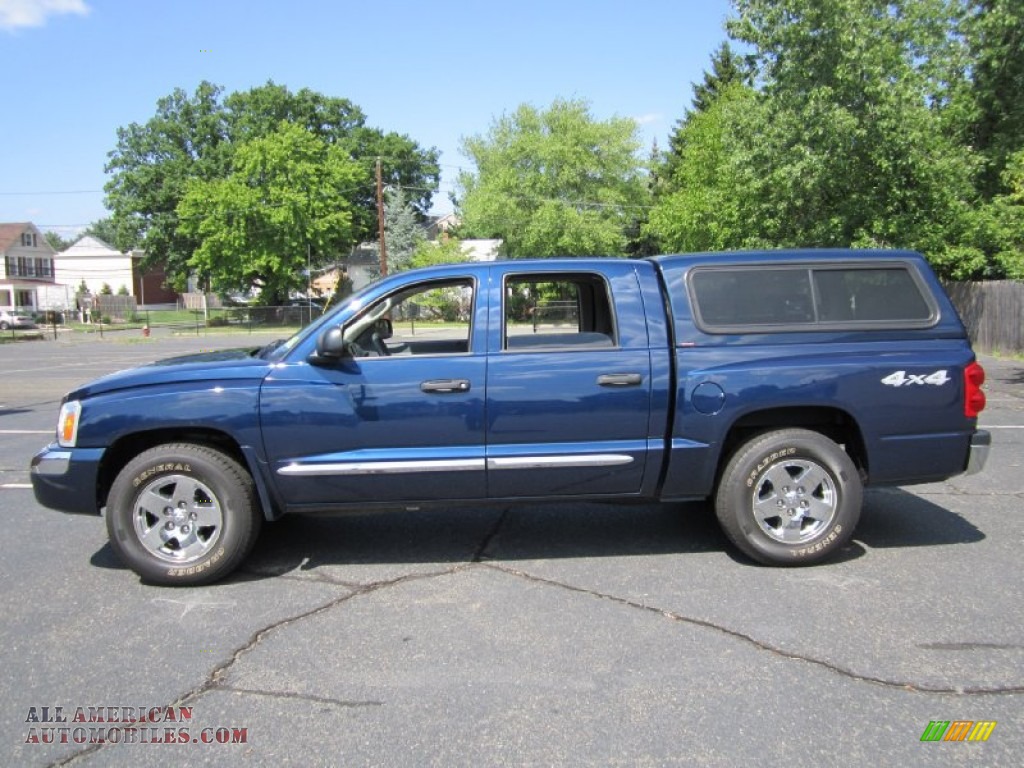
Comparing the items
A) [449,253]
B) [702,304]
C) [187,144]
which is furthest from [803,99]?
[187,144]

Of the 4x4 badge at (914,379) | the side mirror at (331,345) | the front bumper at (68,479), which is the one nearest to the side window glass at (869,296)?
the 4x4 badge at (914,379)

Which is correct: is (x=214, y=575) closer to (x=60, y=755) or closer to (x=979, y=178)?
(x=60, y=755)

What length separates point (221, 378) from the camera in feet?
14.2

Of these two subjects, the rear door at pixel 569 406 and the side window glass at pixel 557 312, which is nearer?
the rear door at pixel 569 406

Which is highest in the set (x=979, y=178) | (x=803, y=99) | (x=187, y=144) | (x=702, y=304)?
(x=187, y=144)

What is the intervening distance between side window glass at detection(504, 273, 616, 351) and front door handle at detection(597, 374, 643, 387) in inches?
8.7

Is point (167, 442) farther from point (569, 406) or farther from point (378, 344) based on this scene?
point (569, 406)

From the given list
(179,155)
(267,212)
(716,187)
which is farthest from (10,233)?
(716,187)

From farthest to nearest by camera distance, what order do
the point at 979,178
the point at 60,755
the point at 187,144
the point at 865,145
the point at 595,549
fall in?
the point at 187,144 → the point at 979,178 → the point at 865,145 → the point at 595,549 → the point at 60,755

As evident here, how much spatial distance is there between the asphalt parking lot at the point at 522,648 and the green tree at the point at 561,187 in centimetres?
3991

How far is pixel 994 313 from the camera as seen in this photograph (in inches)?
841

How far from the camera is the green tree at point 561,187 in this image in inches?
1746

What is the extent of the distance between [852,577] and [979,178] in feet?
79.1

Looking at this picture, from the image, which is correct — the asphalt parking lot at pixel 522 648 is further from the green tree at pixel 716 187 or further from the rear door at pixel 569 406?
the green tree at pixel 716 187
